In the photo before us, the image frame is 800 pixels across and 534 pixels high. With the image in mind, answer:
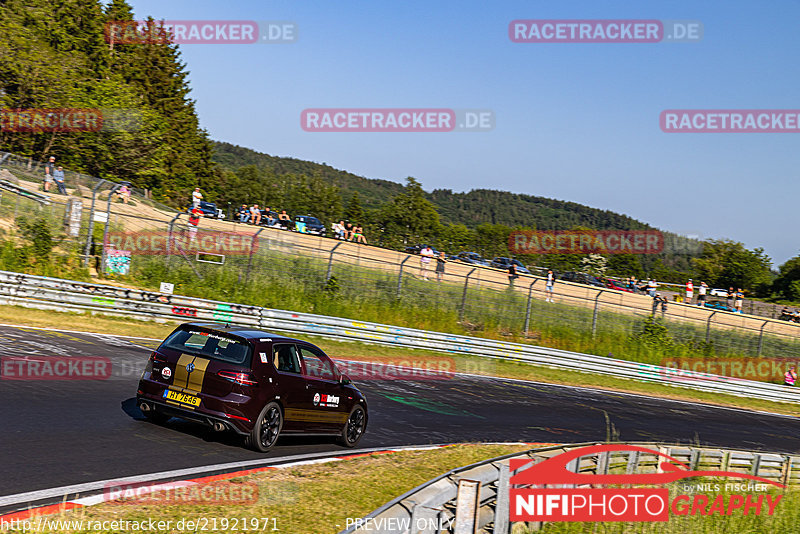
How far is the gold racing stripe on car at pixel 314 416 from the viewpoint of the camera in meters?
9.66

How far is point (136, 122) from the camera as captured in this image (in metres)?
48.3

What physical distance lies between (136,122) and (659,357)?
3695 cm

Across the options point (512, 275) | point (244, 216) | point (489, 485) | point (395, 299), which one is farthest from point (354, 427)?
point (244, 216)

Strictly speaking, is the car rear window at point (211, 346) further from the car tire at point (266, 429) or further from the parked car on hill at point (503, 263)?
the parked car on hill at point (503, 263)

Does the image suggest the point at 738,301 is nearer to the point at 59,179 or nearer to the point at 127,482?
the point at 59,179

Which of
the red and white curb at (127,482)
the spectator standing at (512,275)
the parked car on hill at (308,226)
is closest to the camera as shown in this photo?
the red and white curb at (127,482)

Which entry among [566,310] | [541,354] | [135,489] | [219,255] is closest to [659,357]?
[566,310]

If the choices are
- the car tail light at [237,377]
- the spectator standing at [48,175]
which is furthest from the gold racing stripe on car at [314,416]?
the spectator standing at [48,175]

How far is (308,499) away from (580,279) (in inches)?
1903

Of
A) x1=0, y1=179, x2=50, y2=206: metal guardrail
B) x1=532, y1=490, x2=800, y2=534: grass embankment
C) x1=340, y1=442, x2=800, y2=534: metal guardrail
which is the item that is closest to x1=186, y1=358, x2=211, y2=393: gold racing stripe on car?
x1=340, y1=442, x2=800, y2=534: metal guardrail

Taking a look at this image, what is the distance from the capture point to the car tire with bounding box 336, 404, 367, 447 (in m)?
10.8

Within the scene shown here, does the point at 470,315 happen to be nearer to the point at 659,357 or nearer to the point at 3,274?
the point at 659,357

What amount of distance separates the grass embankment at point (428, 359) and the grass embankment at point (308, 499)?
1100cm

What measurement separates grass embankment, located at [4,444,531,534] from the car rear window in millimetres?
1620
